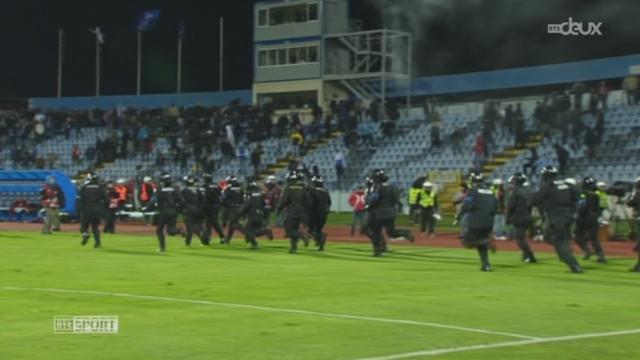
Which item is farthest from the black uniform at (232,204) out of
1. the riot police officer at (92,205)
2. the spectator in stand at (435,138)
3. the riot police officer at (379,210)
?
the spectator in stand at (435,138)

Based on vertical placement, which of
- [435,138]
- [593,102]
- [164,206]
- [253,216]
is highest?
[593,102]

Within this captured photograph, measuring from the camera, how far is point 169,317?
40.8 feet

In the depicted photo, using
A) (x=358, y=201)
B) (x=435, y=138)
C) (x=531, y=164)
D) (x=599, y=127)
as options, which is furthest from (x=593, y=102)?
(x=358, y=201)

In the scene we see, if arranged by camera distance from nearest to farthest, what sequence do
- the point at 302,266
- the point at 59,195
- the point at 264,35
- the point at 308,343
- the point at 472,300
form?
the point at 308,343 → the point at 472,300 → the point at 302,266 → the point at 59,195 → the point at 264,35

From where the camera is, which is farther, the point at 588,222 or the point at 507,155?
the point at 507,155

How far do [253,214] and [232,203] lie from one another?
170cm

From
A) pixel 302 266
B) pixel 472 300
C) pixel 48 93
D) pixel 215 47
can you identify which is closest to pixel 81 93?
pixel 48 93

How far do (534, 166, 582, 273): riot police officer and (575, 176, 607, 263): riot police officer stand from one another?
7.92 feet

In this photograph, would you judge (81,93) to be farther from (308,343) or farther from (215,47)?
(308,343)

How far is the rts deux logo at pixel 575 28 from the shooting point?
49781 millimetres

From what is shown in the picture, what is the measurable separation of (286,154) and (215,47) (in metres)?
20.4

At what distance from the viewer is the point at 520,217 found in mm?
22719

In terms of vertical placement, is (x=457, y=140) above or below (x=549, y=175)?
above

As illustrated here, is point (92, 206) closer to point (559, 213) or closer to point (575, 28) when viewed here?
point (559, 213)
